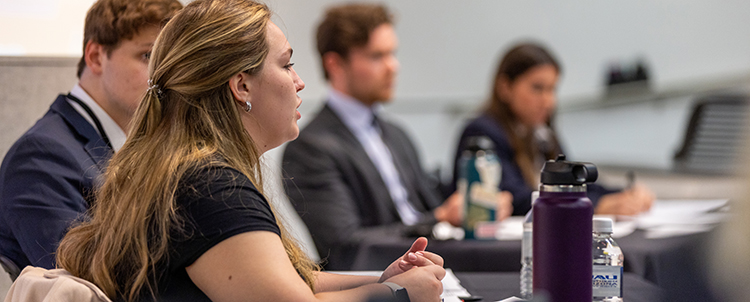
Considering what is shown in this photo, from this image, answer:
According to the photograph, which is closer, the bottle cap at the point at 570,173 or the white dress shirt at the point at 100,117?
the bottle cap at the point at 570,173

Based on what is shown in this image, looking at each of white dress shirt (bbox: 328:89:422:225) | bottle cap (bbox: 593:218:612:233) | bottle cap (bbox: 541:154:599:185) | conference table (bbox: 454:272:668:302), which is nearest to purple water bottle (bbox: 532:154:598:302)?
bottle cap (bbox: 541:154:599:185)

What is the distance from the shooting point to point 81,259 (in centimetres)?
101

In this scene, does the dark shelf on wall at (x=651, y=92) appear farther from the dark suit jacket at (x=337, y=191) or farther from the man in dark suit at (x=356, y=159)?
the dark suit jacket at (x=337, y=191)

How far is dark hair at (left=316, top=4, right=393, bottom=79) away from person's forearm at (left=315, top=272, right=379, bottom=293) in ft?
6.03

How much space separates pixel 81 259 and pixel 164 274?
0.52ft

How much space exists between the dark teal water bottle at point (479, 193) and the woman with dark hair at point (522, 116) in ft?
2.79

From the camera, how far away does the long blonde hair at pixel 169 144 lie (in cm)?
Result: 95

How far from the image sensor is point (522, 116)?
10.5ft

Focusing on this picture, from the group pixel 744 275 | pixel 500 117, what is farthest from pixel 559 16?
pixel 744 275

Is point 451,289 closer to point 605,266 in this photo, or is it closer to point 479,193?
point 605,266

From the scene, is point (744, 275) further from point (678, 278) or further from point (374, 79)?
point (374, 79)

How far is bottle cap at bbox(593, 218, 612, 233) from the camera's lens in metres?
1.14

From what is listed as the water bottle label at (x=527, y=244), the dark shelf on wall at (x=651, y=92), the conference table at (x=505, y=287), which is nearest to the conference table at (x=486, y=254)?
the conference table at (x=505, y=287)

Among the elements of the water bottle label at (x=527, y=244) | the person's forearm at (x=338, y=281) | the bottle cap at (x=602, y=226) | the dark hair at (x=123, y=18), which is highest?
the dark hair at (x=123, y=18)
